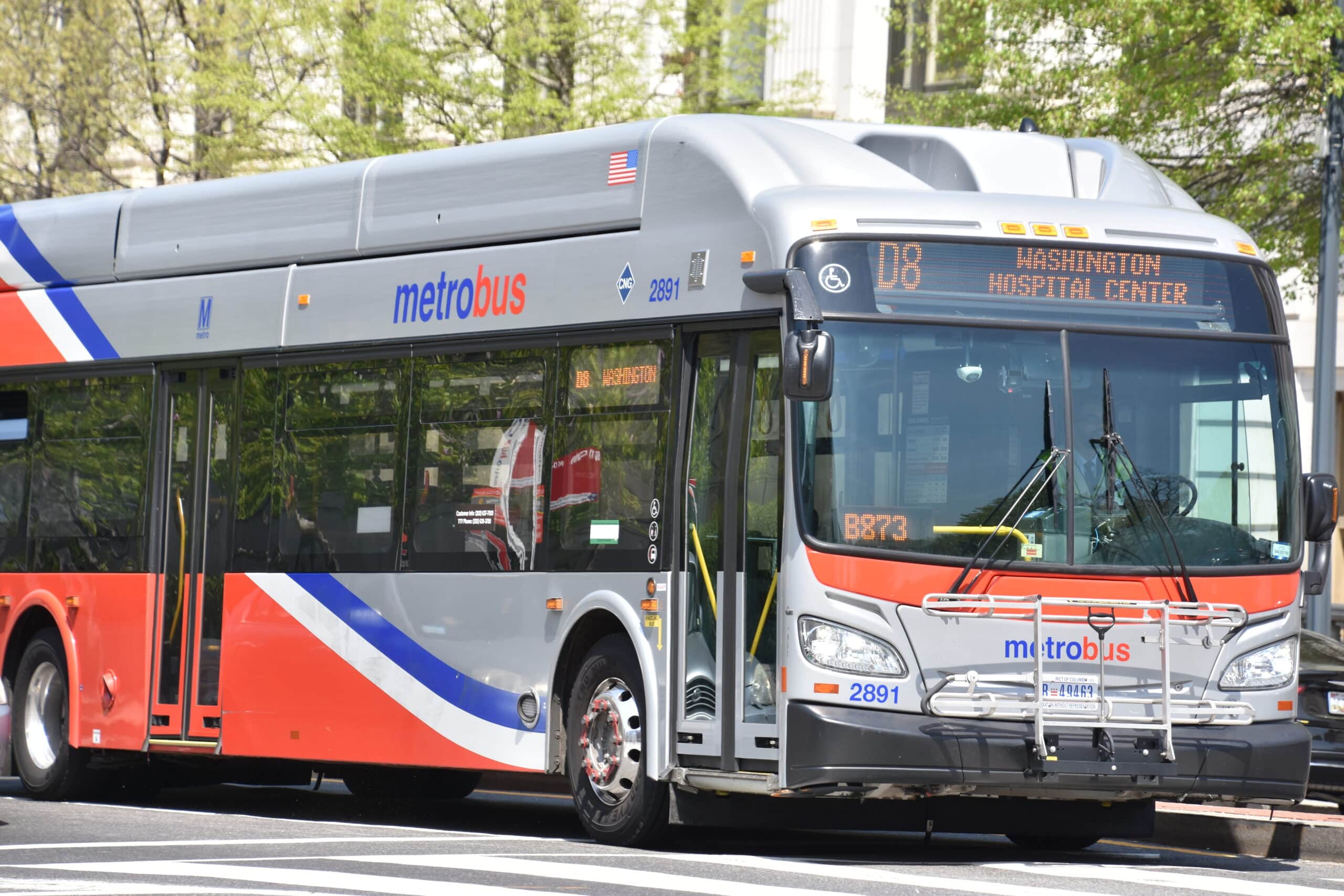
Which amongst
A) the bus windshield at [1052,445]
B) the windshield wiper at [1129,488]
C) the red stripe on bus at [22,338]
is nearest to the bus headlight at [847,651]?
the bus windshield at [1052,445]

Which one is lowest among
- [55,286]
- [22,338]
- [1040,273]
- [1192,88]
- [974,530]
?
[974,530]

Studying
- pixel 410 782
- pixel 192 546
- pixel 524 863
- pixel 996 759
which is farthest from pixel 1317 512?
pixel 192 546

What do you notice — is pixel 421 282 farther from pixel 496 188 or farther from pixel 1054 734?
pixel 1054 734

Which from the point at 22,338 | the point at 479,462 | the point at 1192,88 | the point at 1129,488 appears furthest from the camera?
the point at 1192,88

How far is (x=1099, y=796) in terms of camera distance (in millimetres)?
10102

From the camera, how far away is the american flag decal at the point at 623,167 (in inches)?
454

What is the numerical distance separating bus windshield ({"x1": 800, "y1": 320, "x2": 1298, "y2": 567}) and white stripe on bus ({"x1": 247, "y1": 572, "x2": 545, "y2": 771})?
8.33 ft

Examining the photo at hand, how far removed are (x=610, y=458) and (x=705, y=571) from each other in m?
0.96

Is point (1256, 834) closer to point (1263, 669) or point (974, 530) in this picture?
point (1263, 669)

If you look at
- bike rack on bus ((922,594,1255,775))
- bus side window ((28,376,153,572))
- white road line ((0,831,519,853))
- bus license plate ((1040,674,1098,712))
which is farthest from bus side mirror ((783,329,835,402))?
bus side window ((28,376,153,572))

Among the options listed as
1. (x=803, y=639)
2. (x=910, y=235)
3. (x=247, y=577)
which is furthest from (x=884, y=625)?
(x=247, y=577)

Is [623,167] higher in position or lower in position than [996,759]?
higher

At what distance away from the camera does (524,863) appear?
10.1 m

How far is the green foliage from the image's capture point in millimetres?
18438
